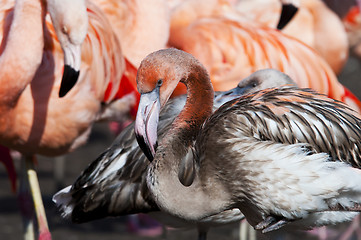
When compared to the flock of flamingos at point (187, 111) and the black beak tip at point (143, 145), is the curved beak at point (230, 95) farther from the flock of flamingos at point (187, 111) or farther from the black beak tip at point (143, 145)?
the black beak tip at point (143, 145)

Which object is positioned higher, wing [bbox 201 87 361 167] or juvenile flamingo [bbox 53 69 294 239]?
wing [bbox 201 87 361 167]

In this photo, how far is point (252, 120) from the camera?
9.86 ft

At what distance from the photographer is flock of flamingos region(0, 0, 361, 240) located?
290cm

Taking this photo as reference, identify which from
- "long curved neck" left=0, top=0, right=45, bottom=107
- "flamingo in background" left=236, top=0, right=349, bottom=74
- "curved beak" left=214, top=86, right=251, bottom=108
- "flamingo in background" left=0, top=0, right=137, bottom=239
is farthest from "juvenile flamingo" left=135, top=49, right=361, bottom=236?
"flamingo in background" left=236, top=0, right=349, bottom=74

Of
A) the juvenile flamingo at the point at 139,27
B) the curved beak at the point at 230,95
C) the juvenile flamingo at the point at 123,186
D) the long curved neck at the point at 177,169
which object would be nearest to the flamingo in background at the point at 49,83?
the juvenile flamingo at the point at 139,27

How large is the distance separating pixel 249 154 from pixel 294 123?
27cm

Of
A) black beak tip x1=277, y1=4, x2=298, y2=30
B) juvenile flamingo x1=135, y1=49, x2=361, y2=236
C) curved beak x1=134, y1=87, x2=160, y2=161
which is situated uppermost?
curved beak x1=134, y1=87, x2=160, y2=161

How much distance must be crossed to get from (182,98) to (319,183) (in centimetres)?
118

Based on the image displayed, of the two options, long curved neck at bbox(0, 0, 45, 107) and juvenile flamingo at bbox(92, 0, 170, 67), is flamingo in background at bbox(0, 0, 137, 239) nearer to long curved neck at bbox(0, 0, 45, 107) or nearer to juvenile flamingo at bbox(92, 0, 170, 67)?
long curved neck at bbox(0, 0, 45, 107)

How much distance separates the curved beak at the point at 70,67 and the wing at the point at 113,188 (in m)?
0.40

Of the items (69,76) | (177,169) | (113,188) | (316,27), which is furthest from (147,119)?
(316,27)

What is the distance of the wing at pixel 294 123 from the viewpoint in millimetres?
2990

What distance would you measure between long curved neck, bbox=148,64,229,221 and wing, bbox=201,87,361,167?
69 millimetres

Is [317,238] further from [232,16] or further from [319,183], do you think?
[319,183]
